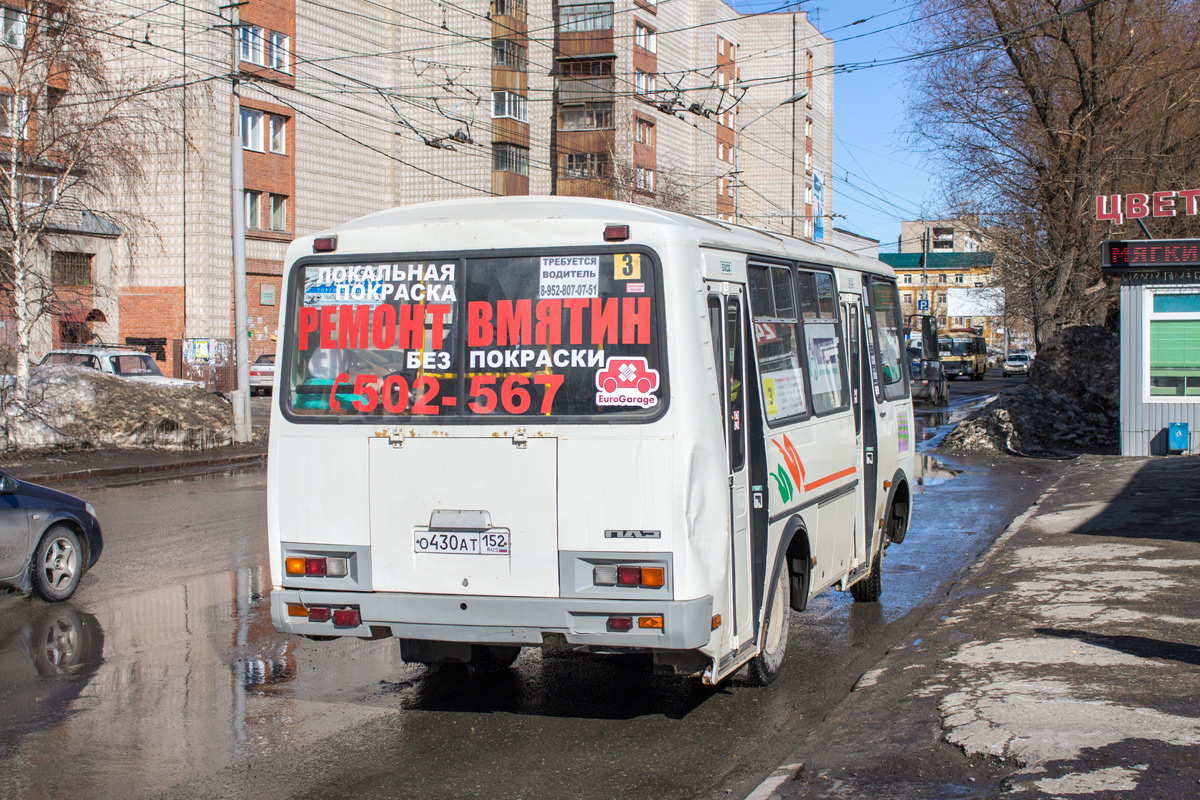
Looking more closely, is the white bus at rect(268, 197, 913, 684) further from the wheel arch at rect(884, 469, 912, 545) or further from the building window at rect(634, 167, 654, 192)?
the building window at rect(634, 167, 654, 192)

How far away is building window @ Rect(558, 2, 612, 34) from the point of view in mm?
53125

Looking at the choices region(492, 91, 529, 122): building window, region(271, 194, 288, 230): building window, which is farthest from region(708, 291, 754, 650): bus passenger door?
region(492, 91, 529, 122): building window

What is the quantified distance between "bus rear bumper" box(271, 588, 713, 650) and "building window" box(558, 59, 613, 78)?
50.2 metres

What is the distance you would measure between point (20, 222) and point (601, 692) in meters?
17.8

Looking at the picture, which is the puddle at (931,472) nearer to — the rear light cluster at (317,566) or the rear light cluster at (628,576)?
the rear light cluster at (628,576)

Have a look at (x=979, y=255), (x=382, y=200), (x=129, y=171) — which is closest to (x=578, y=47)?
(x=382, y=200)

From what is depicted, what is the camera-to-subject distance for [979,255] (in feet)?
124

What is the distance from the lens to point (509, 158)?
5212 centimetres

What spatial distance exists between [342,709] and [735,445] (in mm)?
2657

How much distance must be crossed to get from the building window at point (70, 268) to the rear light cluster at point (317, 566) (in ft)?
60.7

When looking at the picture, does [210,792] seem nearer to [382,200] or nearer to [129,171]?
[129,171]

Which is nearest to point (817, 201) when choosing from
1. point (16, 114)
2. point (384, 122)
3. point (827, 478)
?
point (384, 122)

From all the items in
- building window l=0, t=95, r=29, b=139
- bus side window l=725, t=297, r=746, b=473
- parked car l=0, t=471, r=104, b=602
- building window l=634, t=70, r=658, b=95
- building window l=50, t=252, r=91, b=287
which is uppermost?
building window l=634, t=70, r=658, b=95

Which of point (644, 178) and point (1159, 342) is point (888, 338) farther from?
point (644, 178)
